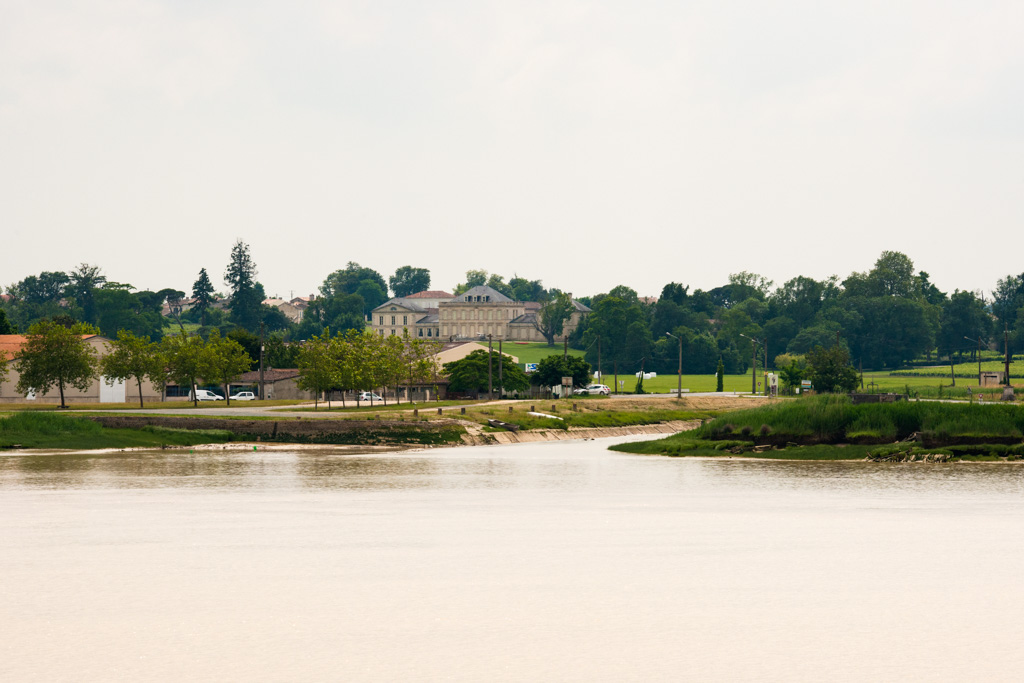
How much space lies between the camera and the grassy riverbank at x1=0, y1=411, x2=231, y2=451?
60.7m

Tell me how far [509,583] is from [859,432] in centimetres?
3954

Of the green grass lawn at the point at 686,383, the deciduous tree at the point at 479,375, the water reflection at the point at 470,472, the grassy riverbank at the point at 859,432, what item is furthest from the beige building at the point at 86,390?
the green grass lawn at the point at 686,383

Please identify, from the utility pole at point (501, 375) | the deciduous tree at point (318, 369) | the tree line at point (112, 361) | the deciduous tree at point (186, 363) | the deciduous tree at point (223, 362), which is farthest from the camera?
the utility pole at point (501, 375)

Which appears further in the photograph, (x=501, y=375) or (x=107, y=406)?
(x=501, y=375)

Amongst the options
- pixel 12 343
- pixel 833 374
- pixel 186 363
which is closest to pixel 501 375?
pixel 186 363

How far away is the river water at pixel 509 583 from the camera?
14453 millimetres

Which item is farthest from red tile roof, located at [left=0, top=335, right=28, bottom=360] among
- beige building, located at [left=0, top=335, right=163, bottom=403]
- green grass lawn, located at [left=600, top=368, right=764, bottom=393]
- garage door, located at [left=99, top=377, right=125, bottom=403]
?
green grass lawn, located at [left=600, top=368, right=764, bottom=393]

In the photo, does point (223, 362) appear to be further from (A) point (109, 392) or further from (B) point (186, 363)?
(A) point (109, 392)

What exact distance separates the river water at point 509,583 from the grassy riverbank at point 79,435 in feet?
79.6

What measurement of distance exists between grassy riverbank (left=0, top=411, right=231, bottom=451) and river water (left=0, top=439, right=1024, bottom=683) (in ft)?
79.6

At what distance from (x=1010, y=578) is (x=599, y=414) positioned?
6690cm

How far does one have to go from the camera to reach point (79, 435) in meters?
62.7

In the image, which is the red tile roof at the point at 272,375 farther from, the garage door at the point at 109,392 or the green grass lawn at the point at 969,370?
the green grass lawn at the point at 969,370

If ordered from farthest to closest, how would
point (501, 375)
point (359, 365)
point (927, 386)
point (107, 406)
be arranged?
point (927, 386) → point (501, 375) → point (359, 365) → point (107, 406)
